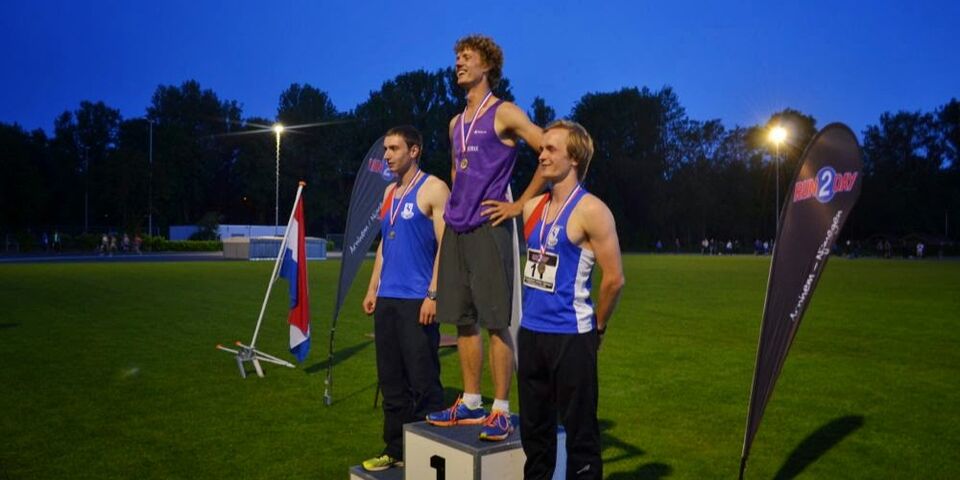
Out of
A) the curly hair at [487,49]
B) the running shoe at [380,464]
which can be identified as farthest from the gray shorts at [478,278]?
the running shoe at [380,464]

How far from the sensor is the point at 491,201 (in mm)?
4637

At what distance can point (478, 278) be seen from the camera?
185 inches

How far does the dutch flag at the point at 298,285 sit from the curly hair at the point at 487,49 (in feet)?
16.0

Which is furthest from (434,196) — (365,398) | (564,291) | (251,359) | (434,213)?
(251,359)

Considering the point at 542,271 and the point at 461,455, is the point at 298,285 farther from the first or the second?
the point at 542,271

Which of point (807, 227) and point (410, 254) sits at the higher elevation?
point (807, 227)

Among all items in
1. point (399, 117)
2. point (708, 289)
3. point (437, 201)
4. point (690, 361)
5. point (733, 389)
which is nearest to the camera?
point (437, 201)

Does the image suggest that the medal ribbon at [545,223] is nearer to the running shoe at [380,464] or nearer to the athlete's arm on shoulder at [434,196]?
the athlete's arm on shoulder at [434,196]

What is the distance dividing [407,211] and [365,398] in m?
3.98

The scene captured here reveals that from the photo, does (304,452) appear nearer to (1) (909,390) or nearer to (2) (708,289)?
(1) (909,390)

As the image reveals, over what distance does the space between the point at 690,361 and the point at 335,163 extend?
81.9 m

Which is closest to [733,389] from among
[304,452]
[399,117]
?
[304,452]

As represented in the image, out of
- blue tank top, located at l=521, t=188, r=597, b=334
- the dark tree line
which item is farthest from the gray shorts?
the dark tree line

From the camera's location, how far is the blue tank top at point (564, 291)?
4.20 metres
